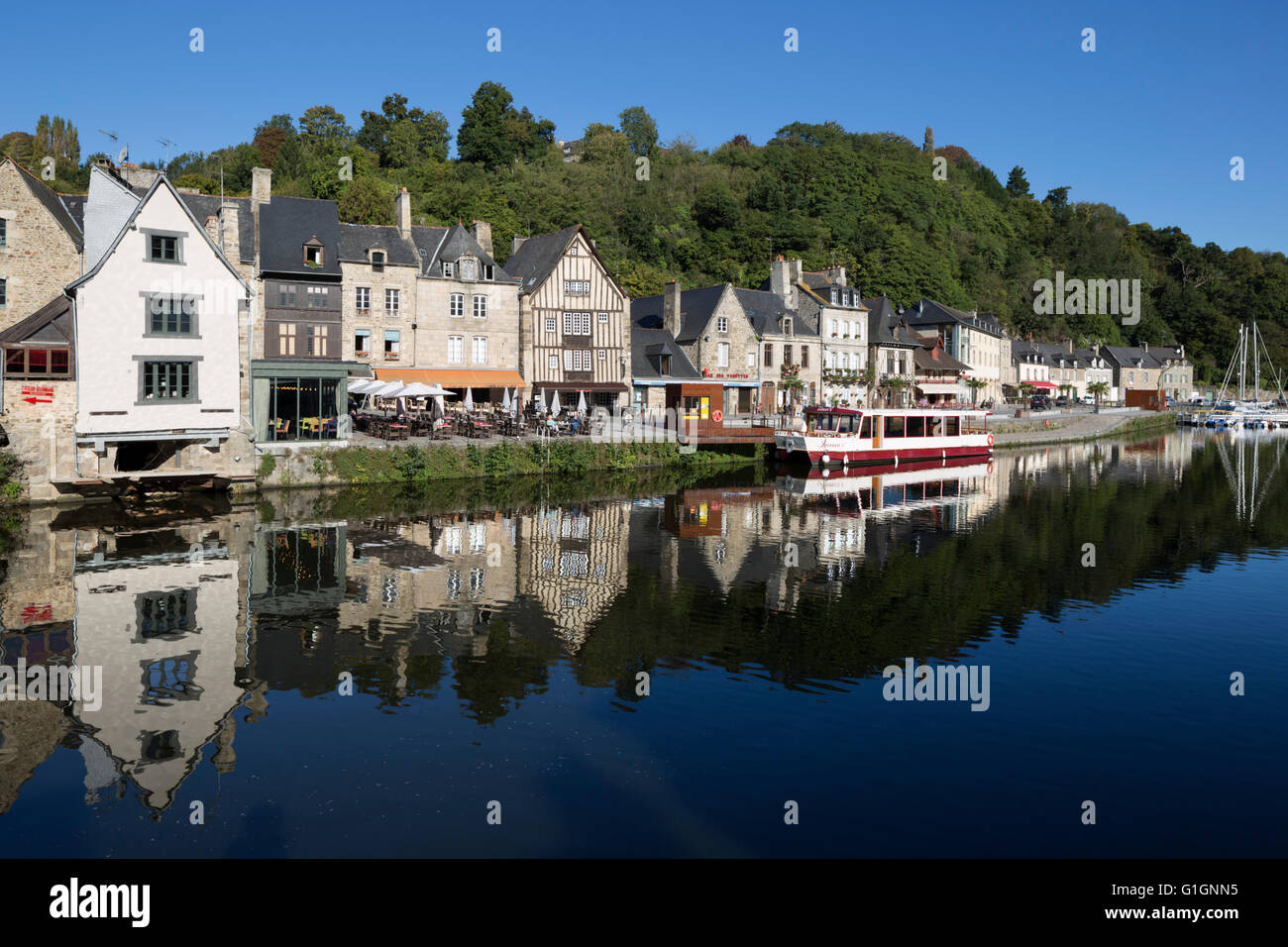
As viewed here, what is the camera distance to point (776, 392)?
184 feet

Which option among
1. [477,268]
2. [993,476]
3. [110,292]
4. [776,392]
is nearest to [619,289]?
[477,268]

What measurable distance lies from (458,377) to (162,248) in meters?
15.0

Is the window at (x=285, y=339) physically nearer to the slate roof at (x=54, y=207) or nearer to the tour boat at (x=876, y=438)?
the slate roof at (x=54, y=207)

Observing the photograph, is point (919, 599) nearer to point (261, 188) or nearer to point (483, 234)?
point (261, 188)

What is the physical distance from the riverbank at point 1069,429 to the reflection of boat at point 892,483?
1286 centimetres

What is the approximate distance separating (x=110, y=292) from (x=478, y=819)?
2475cm

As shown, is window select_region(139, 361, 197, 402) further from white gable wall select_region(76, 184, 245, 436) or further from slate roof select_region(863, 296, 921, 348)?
slate roof select_region(863, 296, 921, 348)

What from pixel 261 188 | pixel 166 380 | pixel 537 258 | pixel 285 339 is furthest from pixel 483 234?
pixel 166 380

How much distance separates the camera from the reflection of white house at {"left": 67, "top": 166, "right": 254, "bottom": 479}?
1064 inches

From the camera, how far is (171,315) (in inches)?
1119

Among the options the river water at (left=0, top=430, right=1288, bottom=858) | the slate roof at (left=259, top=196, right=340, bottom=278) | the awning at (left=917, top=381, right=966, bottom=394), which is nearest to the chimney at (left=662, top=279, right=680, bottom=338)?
the slate roof at (left=259, top=196, right=340, bottom=278)

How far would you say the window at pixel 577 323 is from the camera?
4553cm

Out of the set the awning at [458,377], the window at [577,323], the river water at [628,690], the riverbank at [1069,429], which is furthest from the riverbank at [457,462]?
the riverbank at [1069,429]
